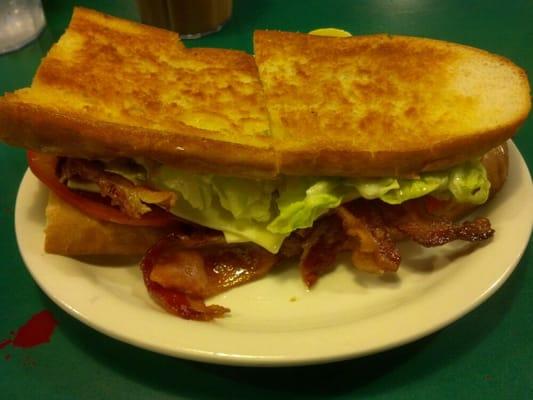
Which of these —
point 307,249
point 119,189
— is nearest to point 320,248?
point 307,249

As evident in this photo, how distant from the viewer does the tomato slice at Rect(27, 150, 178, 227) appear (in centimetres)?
150

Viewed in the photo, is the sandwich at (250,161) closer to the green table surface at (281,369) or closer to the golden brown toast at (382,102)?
the golden brown toast at (382,102)

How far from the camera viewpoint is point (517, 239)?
56.9 inches

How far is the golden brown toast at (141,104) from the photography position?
137 cm

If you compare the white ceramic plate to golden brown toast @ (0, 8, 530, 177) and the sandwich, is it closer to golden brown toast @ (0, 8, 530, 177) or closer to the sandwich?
the sandwich

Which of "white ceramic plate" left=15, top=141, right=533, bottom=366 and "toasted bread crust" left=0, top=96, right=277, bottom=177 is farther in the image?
"toasted bread crust" left=0, top=96, right=277, bottom=177

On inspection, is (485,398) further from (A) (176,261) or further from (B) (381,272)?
(A) (176,261)

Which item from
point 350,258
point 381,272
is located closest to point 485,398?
point 381,272

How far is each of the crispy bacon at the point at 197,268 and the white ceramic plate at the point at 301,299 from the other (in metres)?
0.03

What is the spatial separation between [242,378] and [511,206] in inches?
32.4

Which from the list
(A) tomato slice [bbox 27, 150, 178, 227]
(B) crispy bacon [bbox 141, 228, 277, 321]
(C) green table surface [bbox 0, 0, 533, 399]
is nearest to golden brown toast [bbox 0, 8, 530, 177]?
(A) tomato slice [bbox 27, 150, 178, 227]

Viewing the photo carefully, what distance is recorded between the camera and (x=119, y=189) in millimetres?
1447

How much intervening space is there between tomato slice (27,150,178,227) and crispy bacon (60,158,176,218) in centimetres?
3

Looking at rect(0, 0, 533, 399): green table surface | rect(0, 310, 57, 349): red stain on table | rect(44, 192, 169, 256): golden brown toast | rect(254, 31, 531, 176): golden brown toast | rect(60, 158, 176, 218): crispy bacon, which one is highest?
rect(254, 31, 531, 176): golden brown toast
